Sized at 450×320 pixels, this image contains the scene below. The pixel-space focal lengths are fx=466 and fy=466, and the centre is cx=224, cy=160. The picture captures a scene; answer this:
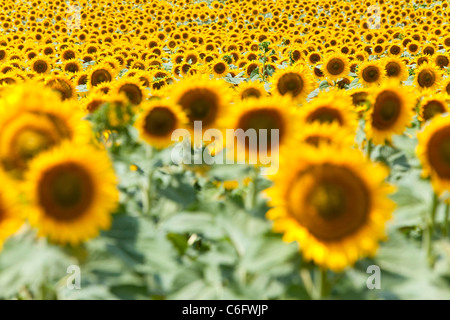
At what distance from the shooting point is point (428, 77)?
300 inches

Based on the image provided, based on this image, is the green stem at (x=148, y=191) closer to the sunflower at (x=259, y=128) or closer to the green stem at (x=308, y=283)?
the sunflower at (x=259, y=128)

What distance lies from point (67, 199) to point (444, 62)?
10470 millimetres

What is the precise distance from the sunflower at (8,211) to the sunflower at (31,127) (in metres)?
0.16

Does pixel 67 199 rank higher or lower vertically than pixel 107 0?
lower

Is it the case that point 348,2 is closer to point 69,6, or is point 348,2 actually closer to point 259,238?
point 69,6

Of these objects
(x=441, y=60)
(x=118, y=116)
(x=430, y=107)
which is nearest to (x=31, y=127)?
(x=118, y=116)

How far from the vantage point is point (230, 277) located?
2414 millimetres

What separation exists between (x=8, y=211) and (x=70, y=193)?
27 centimetres

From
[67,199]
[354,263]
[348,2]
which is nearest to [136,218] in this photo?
[67,199]

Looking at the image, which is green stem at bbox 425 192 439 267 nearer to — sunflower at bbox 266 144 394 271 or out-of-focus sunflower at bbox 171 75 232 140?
sunflower at bbox 266 144 394 271

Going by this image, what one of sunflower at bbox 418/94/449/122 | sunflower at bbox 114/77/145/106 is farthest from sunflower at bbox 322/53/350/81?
sunflower at bbox 114/77/145/106

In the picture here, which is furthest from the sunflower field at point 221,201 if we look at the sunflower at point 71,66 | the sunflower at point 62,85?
the sunflower at point 71,66

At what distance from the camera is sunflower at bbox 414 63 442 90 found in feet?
24.9

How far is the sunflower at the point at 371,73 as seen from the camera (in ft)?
23.6
